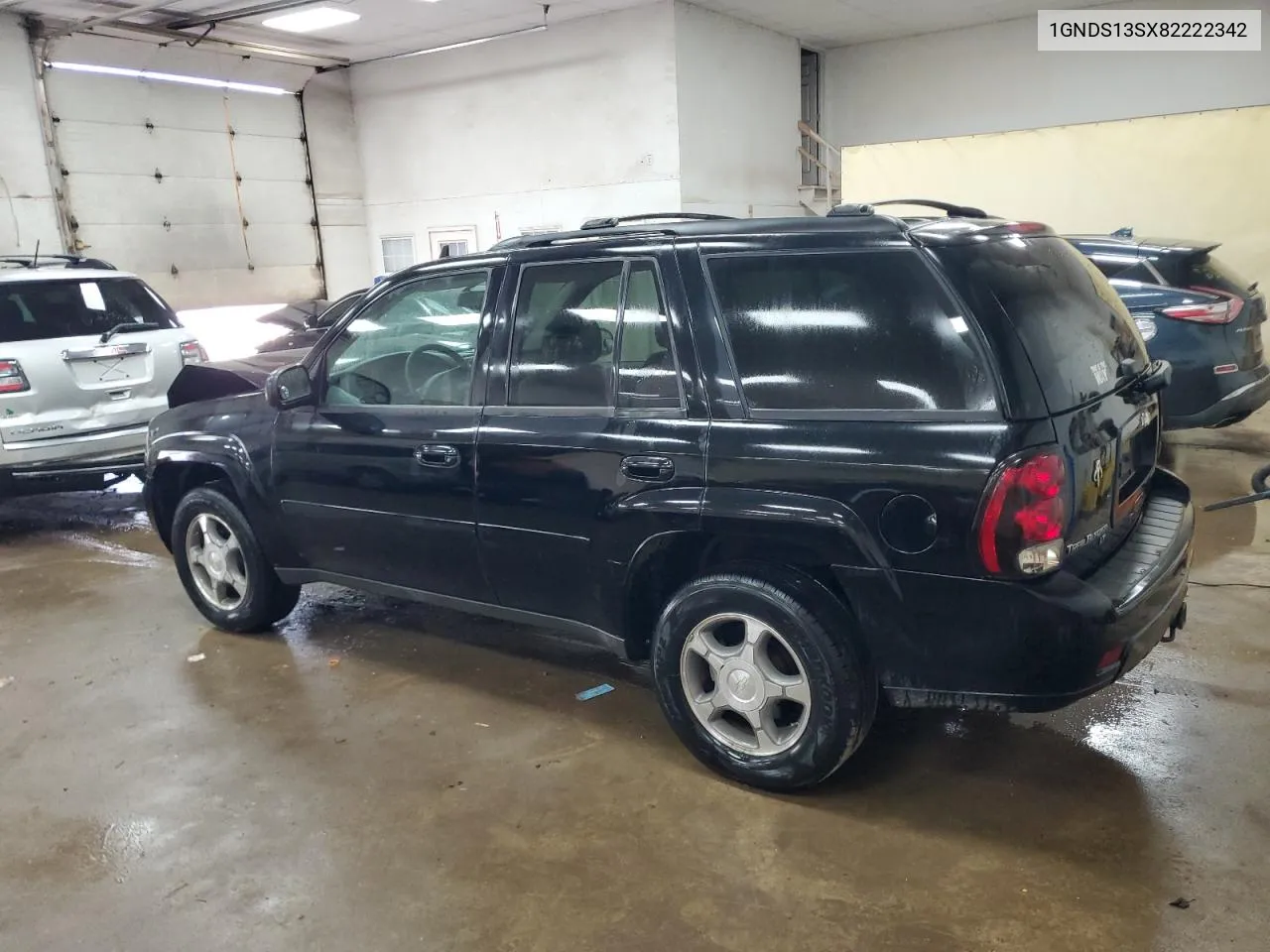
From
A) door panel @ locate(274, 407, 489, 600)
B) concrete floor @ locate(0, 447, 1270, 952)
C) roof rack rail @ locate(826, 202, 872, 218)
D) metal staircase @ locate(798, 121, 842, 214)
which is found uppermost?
metal staircase @ locate(798, 121, 842, 214)

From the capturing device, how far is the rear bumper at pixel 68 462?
5973mm

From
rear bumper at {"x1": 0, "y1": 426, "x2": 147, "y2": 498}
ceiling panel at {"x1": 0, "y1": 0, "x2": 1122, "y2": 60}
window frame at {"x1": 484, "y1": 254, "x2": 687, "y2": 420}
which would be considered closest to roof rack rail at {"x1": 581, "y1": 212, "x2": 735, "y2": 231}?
window frame at {"x1": 484, "y1": 254, "x2": 687, "y2": 420}

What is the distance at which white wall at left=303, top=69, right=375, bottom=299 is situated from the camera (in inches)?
480

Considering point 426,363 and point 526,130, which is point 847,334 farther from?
point 526,130

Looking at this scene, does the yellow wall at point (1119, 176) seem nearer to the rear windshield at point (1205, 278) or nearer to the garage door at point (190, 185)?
the rear windshield at point (1205, 278)

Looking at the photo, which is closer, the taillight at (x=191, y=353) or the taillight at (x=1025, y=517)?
the taillight at (x=1025, y=517)

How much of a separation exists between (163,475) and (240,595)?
0.69 m

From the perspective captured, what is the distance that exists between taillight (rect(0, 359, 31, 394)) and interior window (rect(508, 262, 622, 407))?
4208 millimetres

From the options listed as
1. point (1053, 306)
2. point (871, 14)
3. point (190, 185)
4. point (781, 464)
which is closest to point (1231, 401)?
point (1053, 306)

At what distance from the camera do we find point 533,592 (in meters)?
3.42

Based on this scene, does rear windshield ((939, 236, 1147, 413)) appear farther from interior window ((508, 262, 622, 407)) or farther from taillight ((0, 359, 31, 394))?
taillight ((0, 359, 31, 394))

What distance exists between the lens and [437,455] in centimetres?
350

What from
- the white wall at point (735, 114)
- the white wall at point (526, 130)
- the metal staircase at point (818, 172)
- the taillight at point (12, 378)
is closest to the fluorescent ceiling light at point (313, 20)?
the white wall at point (526, 130)

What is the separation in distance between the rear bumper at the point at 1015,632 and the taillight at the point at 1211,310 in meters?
Result: 4.17
